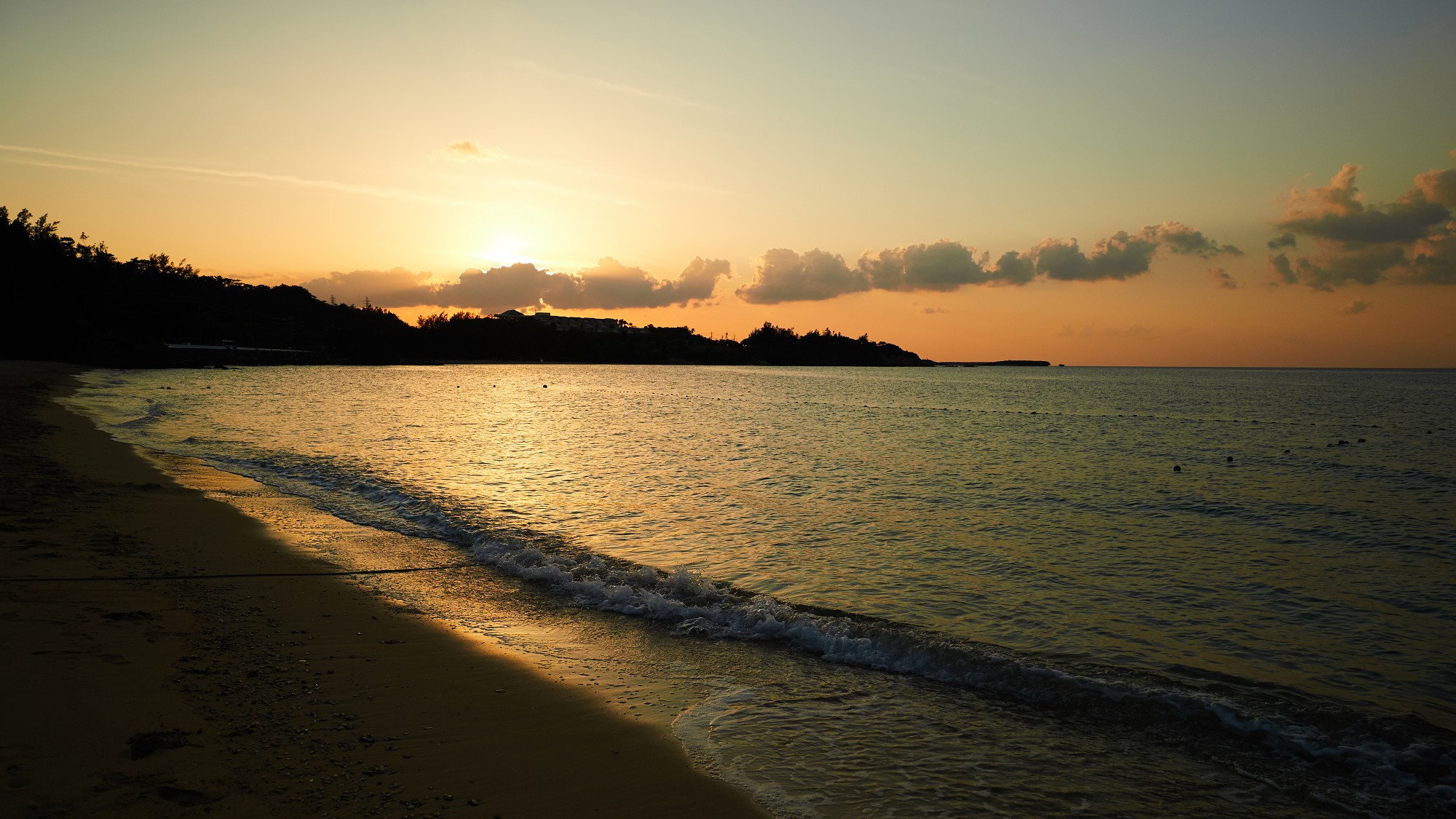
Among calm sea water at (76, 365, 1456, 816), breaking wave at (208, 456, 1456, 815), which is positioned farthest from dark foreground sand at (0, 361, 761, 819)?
breaking wave at (208, 456, 1456, 815)

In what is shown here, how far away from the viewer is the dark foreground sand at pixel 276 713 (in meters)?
5.00

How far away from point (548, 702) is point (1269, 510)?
20248mm

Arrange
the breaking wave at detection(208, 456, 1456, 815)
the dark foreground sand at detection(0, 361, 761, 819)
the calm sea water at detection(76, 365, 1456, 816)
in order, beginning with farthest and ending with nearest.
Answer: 1. the breaking wave at detection(208, 456, 1456, 815)
2. the calm sea water at detection(76, 365, 1456, 816)
3. the dark foreground sand at detection(0, 361, 761, 819)

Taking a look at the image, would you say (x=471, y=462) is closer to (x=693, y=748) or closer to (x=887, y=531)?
(x=887, y=531)

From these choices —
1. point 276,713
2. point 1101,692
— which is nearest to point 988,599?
point 1101,692

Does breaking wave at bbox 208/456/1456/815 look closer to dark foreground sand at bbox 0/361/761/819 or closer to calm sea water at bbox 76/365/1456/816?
calm sea water at bbox 76/365/1456/816

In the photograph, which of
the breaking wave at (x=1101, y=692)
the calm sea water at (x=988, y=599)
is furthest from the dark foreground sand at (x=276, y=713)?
the breaking wave at (x=1101, y=692)

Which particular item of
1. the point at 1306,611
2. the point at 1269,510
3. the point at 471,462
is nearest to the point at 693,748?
the point at 1306,611

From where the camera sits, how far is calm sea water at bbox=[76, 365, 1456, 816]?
6.45m

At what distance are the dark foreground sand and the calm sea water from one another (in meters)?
1.11

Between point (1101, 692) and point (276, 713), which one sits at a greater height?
point (276, 713)

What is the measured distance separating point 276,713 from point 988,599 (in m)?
9.29

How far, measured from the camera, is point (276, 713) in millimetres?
6180

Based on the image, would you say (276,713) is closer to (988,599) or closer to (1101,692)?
(1101,692)
